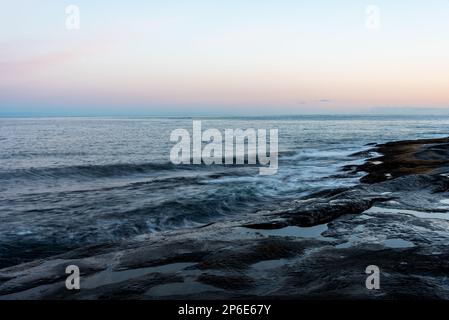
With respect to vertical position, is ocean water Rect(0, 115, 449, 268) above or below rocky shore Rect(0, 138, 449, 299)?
below

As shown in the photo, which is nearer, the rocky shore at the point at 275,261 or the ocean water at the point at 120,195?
the rocky shore at the point at 275,261

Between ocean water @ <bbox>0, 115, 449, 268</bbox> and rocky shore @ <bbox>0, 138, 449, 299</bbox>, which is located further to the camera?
ocean water @ <bbox>0, 115, 449, 268</bbox>

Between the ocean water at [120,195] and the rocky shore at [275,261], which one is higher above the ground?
the rocky shore at [275,261]

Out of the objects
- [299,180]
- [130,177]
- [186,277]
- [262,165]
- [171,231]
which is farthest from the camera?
[262,165]

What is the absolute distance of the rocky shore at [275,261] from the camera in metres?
6.30

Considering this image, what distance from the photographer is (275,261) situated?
7738 mm

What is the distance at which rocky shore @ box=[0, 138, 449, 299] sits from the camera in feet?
20.7

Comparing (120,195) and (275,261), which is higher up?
(275,261)

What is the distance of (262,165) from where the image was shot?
28750mm

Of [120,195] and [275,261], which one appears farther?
[120,195]

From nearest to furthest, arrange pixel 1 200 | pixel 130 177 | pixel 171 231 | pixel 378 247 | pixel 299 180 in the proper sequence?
pixel 378 247, pixel 171 231, pixel 1 200, pixel 299 180, pixel 130 177
